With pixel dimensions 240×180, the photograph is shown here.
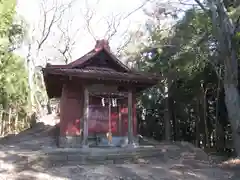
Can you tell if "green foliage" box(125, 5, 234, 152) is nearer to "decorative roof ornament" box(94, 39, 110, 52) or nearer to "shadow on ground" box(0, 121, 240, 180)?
"decorative roof ornament" box(94, 39, 110, 52)

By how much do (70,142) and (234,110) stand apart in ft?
21.1

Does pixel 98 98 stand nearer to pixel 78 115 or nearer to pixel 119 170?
pixel 78 115

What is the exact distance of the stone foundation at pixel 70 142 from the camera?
406 inches

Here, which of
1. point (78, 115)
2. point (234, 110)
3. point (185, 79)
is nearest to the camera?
point (234, 110)

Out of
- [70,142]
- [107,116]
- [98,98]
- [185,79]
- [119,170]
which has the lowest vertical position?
[119,170]

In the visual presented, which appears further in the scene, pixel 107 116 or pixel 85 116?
pixel 107 116

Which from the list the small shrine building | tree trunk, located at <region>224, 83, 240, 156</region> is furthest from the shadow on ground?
the small shrine building

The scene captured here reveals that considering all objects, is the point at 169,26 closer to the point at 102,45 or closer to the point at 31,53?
the point at 102,45

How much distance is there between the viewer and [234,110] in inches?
391

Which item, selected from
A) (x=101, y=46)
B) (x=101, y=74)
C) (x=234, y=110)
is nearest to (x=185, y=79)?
(x=234, y=110)

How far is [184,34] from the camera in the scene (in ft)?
42.1

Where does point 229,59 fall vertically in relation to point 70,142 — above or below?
above

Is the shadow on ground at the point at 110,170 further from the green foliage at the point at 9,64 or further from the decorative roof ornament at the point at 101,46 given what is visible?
the green foliage at the point at 9,64

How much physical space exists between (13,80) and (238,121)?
38.7 feet
